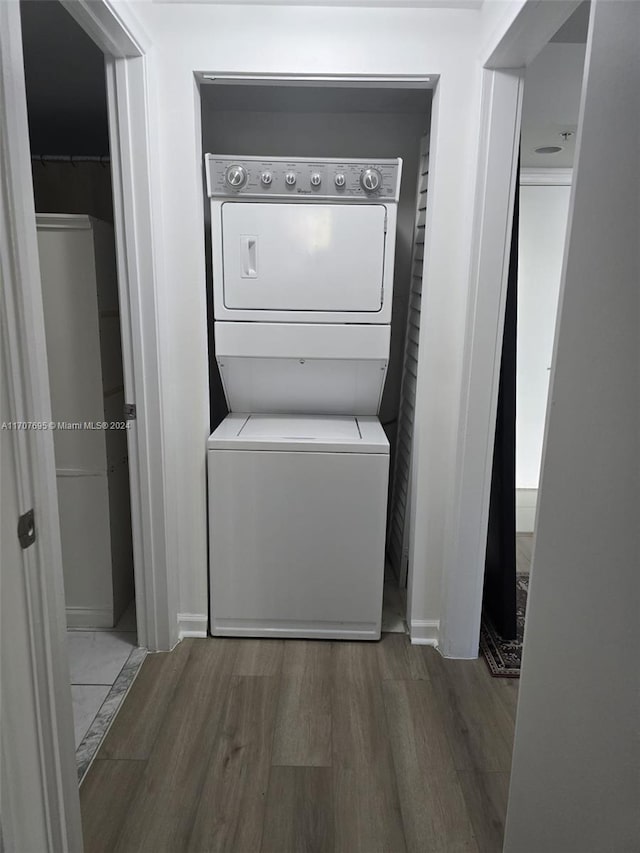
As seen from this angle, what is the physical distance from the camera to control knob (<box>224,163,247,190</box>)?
6.71 ft

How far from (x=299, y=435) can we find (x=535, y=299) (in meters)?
2.08

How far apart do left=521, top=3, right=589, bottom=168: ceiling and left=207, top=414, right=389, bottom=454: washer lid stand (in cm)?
153

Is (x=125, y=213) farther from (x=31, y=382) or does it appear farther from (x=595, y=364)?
(x=595, y=364)

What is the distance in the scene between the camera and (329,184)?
2074 mm

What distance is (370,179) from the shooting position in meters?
2.04

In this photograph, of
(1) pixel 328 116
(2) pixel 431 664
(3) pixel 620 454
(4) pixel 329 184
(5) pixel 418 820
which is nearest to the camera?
(3) pixel 620 454

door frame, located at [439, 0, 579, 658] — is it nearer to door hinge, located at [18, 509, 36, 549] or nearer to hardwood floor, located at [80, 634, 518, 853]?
hardwood floor, located at [80, 634, 518, 853]

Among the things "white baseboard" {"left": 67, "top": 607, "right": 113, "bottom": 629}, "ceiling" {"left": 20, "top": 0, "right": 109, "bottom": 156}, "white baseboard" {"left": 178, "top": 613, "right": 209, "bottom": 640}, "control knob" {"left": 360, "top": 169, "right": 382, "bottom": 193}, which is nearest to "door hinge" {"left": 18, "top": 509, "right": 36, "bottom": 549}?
"white baseboard" {"left": 178, "top": 613, "right": 209, "bottom": 640}

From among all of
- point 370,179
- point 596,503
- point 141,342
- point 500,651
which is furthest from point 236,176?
point 500,651

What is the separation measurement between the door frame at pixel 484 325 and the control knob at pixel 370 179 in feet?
1.20

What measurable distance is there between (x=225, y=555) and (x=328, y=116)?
210 centimetres

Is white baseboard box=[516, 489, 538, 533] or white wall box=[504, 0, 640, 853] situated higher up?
white wall box=[504, 0, 640, 853]

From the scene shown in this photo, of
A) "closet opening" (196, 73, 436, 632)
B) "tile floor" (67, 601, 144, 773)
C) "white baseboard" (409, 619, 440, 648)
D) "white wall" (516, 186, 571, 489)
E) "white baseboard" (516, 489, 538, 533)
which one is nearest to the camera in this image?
"tile floor" (67, 601, 144, 773)

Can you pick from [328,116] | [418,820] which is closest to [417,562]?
[418,820]
